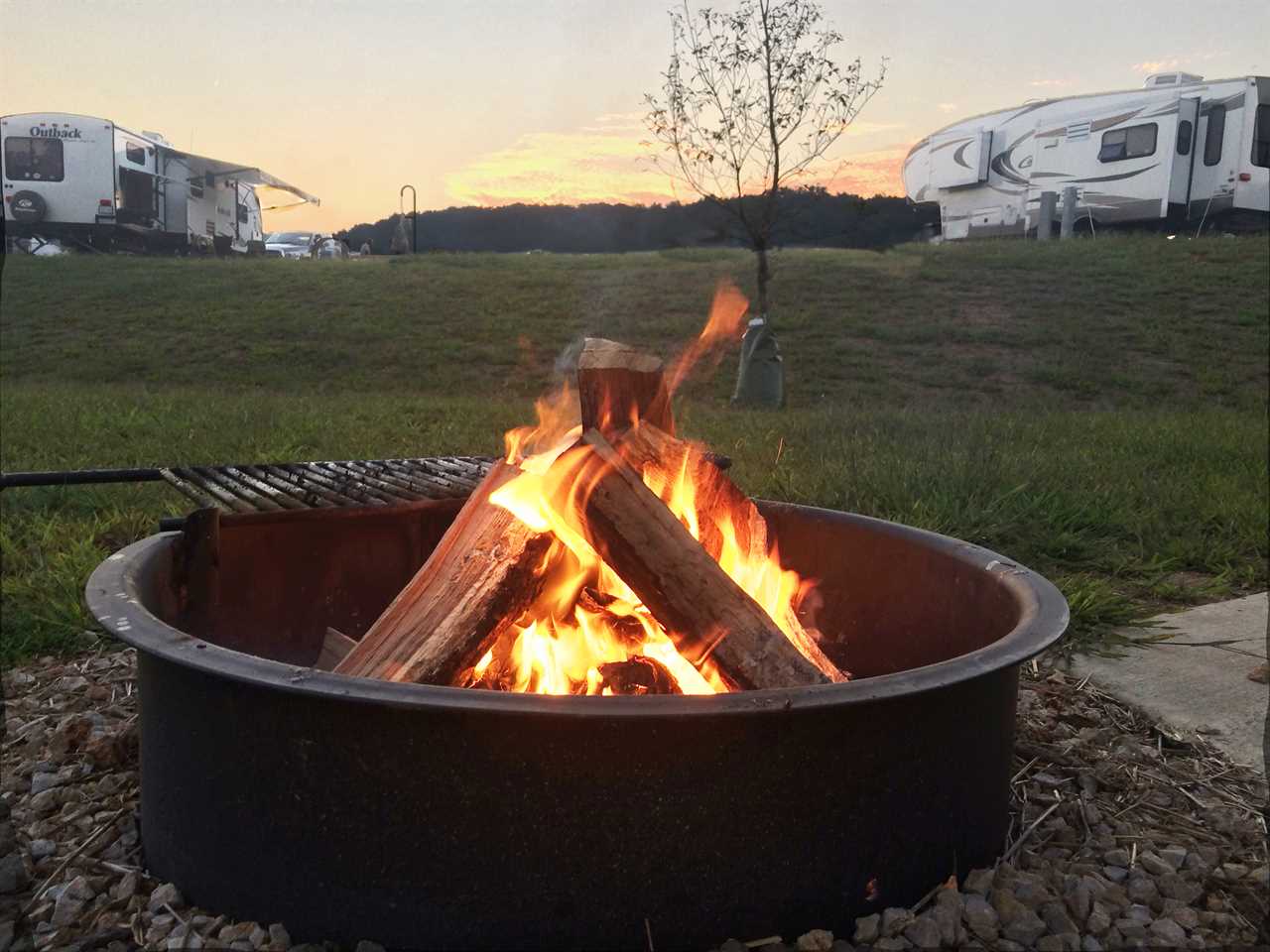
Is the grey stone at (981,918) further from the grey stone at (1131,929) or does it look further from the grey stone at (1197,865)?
the grey stone at (1197,865)

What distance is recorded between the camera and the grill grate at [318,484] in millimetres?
2619

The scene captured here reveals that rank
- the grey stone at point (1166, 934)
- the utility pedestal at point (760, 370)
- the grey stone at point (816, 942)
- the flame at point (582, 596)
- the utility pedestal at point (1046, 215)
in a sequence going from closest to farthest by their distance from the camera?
the grey stone at point (816, 942) < the grey stone at point (1166, 934) < the flame at point (582, 596) < the utility pedestal at point (760, 370) < the utility pedestal at point (1046, 215)

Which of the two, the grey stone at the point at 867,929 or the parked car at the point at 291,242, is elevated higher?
the parked car at the point at 291,242

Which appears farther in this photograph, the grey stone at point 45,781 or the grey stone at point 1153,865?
the grey stone at point 45,781

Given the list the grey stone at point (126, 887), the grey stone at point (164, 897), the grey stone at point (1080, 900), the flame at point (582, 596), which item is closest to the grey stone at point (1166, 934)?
the grey stone at point (1080, 900)

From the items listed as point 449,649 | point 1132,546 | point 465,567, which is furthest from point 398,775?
point 1132,546

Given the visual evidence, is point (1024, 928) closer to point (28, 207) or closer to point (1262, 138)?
point (1262, 138)

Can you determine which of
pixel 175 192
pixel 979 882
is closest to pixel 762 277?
pixel 979 882

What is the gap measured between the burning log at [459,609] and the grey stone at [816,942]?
0.82 metres

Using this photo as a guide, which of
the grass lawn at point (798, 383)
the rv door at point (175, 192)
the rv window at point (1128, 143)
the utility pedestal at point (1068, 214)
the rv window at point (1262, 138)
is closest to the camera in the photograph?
the grass lawn at point (798, 383)

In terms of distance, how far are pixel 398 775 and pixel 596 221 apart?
13.8 ft

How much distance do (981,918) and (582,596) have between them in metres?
1.06

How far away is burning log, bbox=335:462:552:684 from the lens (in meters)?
2.04

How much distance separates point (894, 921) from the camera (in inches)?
75.0
